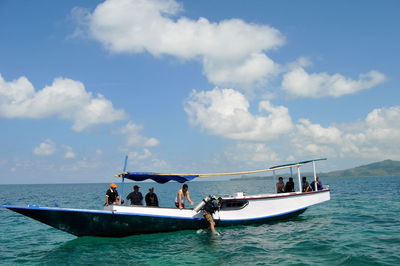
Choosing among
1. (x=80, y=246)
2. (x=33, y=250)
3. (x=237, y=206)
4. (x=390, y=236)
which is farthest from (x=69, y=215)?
(x=390, y=236)

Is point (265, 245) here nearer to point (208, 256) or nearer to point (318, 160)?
point (208, 256)

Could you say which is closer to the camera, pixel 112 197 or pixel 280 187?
pixel 112 197

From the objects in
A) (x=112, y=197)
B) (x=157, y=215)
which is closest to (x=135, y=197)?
(x=112, y=197)

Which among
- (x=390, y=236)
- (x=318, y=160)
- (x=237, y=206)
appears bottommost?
(x=390, y=236)

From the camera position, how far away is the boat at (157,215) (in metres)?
12.7

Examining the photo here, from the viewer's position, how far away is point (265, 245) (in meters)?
12.0

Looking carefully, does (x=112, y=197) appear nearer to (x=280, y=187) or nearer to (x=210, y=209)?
(x=210, y=209)

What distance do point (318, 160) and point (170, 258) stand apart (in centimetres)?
1207

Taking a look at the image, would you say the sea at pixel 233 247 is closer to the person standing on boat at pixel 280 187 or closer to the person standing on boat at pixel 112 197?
the person standing on boat at pixel 112 197

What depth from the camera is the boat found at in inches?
500

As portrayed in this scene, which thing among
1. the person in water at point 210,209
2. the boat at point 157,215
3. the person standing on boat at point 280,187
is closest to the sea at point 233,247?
the boat at point 157,215

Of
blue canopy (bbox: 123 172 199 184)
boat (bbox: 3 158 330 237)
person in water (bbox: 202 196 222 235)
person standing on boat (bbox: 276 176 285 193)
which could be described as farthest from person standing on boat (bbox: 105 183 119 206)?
person standing on boat (bbox: 276 176 285 193)

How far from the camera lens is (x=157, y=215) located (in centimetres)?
1374

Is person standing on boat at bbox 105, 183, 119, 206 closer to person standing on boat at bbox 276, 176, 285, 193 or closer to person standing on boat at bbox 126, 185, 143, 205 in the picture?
person standing on boat at bbox 126, 185, 143, 205
